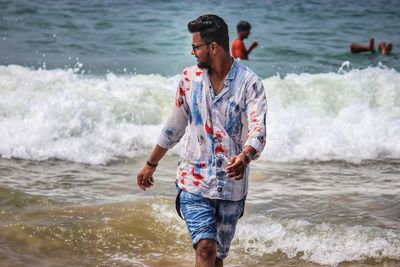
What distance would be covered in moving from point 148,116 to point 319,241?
19.7ft

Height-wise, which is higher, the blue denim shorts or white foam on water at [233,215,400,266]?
the blue denim shorts

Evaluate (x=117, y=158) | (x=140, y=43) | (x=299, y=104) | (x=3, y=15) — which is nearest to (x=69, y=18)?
(x=3, y=15)

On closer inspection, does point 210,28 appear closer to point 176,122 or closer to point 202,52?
point 202,52

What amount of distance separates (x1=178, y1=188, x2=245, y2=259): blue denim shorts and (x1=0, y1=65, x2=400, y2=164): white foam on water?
202 inches

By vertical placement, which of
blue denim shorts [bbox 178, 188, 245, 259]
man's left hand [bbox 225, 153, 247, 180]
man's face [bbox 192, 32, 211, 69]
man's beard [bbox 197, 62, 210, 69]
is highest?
man's face [bbox 192, 32, 211, 69]

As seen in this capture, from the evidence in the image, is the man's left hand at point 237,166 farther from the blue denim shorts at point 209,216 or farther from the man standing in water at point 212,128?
the blue denim shorts at point 209,216

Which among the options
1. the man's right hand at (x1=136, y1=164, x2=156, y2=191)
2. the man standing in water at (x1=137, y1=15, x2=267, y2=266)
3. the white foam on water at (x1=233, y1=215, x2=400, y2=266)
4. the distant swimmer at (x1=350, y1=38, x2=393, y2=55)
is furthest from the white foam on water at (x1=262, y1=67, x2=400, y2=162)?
the man standing in water at (x1=137, y1=15, x2=267, y2=266)

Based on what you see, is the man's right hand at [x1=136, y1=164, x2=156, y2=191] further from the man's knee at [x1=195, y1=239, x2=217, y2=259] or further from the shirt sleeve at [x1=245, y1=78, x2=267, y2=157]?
the shirt sleeve at [x1=245, y1=78, x2=267, y2=157]

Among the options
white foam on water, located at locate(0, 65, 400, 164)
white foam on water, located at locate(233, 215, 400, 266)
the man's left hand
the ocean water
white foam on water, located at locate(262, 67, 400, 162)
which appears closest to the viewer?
the man's left hand

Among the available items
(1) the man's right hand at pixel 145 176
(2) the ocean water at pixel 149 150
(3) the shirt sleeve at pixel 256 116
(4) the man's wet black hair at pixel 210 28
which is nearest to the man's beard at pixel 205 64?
(4) the man's wet black hair at pixel 210 28

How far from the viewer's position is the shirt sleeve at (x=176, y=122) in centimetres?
406

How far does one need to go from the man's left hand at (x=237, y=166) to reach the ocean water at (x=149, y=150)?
1.98 metres

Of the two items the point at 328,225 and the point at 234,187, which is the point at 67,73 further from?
the point at 234,187

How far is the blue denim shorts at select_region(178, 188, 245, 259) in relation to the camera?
4004 mm
